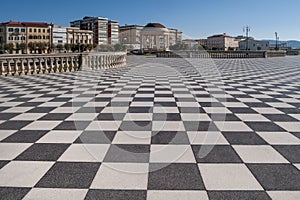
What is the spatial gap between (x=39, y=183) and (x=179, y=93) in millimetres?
4587

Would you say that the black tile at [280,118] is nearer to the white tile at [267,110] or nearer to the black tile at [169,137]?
the white tile at [267,110]

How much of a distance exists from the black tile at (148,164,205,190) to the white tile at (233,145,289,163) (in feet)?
1.79

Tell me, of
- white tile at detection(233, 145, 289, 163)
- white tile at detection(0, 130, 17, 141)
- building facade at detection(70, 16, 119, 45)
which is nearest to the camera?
white tile at detection(233, 145, 289, 163)

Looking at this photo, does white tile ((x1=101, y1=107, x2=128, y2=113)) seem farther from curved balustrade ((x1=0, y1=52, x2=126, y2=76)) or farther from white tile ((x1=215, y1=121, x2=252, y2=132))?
curved balustrade ((x1=0, y1=52, x2=126, y2=76))

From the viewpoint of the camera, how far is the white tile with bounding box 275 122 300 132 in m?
3.45

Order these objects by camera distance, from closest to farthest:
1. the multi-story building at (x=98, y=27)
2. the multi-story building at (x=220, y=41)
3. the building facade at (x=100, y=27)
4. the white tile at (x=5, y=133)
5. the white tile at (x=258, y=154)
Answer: the white tile at (x=258, y=154), the white tile at (x=5, y=133), the multi-story building at (x=98, y=27), the building facade at (x=100, y=27), the multi-story building at (x=220, y=41)

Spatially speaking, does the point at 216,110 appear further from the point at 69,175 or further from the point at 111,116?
the point at 69,175

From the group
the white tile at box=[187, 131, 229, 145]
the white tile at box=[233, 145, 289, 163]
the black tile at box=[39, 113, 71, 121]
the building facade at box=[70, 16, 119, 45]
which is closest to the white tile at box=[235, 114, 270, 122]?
the white tile at box=[187, 131, 229, 145]

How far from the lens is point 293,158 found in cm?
252

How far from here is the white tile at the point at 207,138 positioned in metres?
2.96

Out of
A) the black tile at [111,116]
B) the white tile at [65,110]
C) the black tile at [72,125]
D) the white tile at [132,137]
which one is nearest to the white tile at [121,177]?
the white tile at [132,137]

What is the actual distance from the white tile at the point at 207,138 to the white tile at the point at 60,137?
131 centimetres

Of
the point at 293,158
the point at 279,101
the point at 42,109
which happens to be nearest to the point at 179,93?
the point at 279,101

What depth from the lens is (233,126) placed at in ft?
11.8
